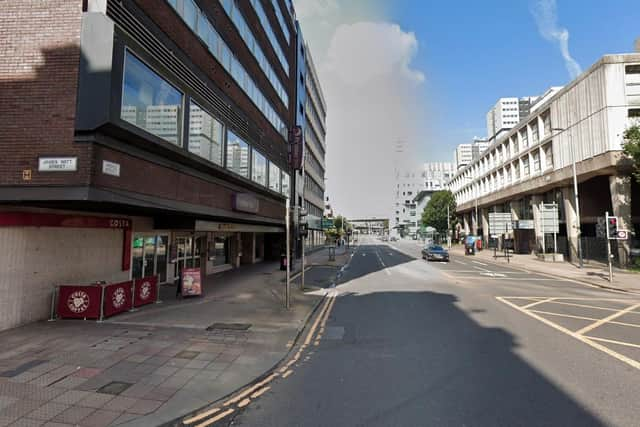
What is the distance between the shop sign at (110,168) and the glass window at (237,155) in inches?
242

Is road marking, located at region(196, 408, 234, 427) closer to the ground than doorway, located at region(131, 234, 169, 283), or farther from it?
closer to the ground

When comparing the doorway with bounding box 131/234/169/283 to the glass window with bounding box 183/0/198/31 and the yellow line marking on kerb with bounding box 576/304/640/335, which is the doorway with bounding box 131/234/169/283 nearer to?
the glass window with bounding box 183/0/198/31

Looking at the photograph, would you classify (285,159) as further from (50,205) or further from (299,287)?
(50,205)

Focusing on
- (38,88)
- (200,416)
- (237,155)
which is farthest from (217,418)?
(237,155)

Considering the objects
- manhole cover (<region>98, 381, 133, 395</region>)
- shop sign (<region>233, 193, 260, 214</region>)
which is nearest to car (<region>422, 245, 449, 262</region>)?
shop sign (<region>233, 193, 260, 214</region>)

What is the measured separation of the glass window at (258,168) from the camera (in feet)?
56.2

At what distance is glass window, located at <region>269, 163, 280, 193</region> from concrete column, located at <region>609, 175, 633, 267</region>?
25.3 meters

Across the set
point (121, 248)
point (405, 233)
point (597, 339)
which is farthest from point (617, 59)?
point (405, 233)

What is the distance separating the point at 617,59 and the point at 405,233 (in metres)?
111

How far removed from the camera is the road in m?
4.24

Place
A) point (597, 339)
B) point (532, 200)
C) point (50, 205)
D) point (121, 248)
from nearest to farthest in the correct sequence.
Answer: point (597, 339) < point (50, 205) < point (121, 248) < point (532, 200)

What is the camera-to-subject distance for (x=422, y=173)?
524ft

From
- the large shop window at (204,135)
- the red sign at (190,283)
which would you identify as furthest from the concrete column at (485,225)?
the red sign at (190,283)

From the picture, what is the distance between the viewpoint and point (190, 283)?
11.8m
